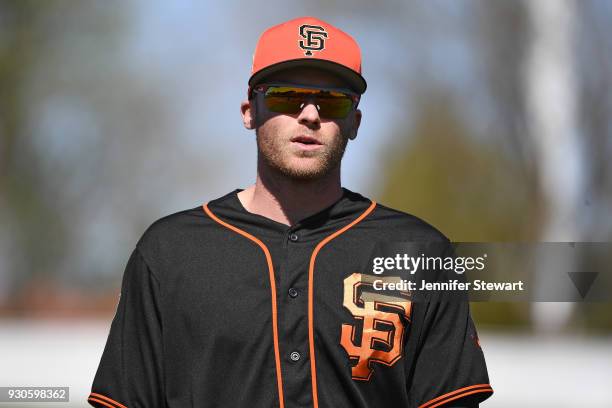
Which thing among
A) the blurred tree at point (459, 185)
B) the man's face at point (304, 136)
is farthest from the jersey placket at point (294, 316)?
the blurred tree at point (459, 185)

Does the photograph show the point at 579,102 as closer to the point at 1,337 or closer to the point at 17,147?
the point at 1,337

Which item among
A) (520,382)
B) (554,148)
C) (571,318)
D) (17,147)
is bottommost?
(520,382)

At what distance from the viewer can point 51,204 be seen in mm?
26328

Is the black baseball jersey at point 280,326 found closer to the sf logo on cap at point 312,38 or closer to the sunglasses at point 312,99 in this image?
the sunglasses at point 312,99

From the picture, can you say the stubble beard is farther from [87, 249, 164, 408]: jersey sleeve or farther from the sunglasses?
[87, 249, 164, 408]: jersey sleeve

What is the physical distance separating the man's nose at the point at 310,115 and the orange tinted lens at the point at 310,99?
2cm

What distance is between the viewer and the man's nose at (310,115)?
125 inches

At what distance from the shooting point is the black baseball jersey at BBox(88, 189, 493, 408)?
10.1ft

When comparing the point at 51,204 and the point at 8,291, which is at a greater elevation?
the point at 51,204

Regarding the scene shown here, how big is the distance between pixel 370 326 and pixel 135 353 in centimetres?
78

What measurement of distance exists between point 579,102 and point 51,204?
14.2 meters

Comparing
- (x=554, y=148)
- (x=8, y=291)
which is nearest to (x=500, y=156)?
(x=554, y=148)

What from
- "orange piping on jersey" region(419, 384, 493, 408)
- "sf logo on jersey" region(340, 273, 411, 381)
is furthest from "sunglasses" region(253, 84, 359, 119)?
"orange piping on jersey" region(419, 384, 493, 408)

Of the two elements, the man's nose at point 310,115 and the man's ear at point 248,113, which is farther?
the man's ear at point 248,113
